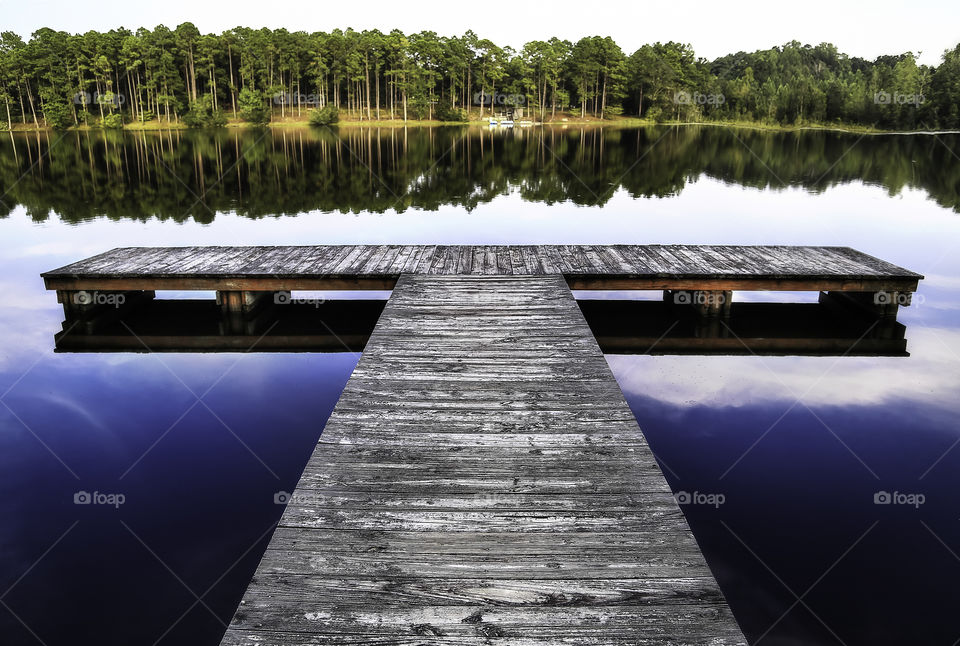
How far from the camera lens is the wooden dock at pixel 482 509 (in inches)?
119

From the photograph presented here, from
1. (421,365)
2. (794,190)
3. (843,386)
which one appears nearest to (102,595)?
(421,365)

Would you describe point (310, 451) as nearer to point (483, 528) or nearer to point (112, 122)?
point (483, 528)

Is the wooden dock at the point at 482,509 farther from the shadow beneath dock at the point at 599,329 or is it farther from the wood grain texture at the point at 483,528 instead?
the shadow beneath dock at the point at 599,329

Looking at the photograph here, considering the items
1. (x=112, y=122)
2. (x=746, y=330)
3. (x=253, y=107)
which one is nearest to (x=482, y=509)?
(x=746, y=330)

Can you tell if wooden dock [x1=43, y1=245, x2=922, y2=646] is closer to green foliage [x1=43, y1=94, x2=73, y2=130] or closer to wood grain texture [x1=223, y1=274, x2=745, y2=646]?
wood grain texture [x1=223, y1=274, x2=745, y2=646]

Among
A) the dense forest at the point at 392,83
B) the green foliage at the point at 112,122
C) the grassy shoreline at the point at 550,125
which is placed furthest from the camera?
the grassy shoreline at the point at 550,125

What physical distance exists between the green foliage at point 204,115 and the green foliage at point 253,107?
261 cm

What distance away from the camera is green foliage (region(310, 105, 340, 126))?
236 feet

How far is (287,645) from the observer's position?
286 centimetres

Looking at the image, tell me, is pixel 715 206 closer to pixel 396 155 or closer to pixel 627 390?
pixel 627 390

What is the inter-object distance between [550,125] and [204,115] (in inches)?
1670

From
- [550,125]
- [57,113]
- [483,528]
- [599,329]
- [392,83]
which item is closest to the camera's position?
[483,528]

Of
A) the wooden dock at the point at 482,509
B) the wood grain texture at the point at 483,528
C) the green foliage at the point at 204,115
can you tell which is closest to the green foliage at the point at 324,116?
the green foliage at the point at 204,115

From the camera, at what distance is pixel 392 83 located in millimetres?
76312
